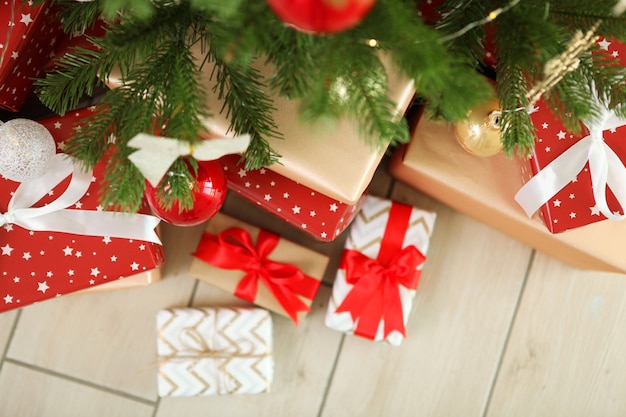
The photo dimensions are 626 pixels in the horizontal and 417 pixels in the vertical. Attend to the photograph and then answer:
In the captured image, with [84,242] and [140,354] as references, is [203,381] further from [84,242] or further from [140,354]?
[84,242]

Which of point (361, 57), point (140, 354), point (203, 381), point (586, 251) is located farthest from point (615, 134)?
point (140, 354)

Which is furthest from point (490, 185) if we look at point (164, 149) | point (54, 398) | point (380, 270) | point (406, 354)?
point (54, 398)

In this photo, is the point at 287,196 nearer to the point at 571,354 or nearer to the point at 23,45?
the point at 23,45

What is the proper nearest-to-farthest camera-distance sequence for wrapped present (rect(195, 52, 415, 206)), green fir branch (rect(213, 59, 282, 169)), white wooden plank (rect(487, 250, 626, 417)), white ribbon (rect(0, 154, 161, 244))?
green fir branch (rect(213, 59, 282, 169)) → wrapped present (rect(195, 52, 415, 206)) → white ribbon (rect(0, 154, 161, 244)) → white wooden plank (rect(487, 250, 626, 417))

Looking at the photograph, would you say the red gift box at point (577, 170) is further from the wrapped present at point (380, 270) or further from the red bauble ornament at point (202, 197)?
the red bauble ornament at point (202, 197)

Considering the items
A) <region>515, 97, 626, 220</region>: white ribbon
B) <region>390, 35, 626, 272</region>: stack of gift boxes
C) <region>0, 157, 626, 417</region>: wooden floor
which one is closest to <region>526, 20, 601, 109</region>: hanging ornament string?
<region>390, 35, 626, 272</region>: stack of gift boxes

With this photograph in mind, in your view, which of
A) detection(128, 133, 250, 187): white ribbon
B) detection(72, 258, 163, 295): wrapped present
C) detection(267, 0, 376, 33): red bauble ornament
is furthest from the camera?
detection(72, 258, 163, 295): wrapped present

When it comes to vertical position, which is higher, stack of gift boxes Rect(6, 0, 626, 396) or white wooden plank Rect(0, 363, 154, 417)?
stack of gift boxes Rect(6, 0, 626, 396)

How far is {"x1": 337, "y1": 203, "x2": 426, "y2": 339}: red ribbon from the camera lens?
3.19 feet

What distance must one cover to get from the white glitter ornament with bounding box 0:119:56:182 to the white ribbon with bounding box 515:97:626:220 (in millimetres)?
676

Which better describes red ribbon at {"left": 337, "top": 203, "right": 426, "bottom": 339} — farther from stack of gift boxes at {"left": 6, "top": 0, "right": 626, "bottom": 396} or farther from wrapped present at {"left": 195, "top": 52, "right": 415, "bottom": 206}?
wrapped present at {"left": 195, "top": 52, "right": 415, "bottom": 206}

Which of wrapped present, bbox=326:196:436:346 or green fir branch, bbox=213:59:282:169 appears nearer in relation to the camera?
green fir branch, bbox=213:59:282:169

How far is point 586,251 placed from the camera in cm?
84

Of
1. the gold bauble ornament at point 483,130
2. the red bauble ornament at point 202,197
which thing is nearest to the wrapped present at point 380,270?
the gold bauble ornament at point 483,130
